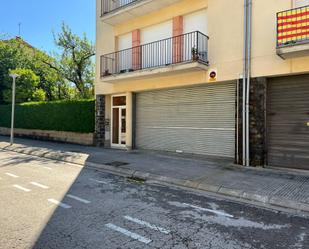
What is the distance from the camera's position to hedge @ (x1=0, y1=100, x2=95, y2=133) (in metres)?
15.8

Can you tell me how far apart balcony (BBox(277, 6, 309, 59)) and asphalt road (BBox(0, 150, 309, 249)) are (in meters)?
4.98

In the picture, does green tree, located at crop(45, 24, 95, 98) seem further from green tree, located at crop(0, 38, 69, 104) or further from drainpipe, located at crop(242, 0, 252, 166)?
drainpipe, located at crop(242, 0, 252, 166)

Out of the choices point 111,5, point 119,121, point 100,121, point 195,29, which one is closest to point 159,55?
point 195,29

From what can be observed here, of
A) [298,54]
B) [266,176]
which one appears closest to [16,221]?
[266,176]

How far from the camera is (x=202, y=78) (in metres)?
10.8

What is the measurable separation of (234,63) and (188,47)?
2.26m

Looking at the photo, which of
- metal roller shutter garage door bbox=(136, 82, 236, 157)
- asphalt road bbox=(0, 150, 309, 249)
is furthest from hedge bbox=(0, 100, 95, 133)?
asphalt road bbox=(0, 150, 309, 249)

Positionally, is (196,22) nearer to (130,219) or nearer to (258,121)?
(258,121)

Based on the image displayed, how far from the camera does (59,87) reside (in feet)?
94.5

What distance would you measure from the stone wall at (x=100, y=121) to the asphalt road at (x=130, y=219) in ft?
25.7

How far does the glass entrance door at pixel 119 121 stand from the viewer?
14539 millimetres

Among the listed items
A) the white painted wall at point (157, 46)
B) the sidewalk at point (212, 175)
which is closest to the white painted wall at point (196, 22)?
the white painted wall at point (157, 46)

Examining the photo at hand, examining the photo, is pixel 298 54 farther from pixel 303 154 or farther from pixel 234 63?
pixel 303 154

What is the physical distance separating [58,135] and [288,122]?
13692 millimetres
